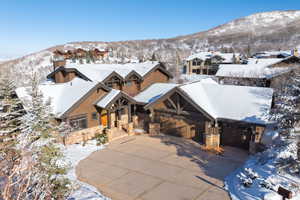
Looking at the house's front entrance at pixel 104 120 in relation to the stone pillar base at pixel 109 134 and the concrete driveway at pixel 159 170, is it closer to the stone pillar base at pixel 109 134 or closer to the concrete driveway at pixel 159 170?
the stone pillar base at pixel 109 134

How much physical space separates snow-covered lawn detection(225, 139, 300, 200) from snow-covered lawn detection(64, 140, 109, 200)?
621 centimetres

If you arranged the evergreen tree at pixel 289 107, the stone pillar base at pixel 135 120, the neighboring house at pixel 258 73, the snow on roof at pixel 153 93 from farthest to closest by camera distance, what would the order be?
the neighboring house at pixel 258 73 → the snow on roof at pixel 153 93 → the stone pillar base at pixel 135 120 → the evergreen tree at pixel 289 107

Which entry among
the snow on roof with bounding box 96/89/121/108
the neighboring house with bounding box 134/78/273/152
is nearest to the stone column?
the neighboring house with bounding box 134/78/273/152

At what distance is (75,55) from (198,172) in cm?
2701

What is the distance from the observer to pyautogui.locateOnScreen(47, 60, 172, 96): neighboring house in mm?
22348

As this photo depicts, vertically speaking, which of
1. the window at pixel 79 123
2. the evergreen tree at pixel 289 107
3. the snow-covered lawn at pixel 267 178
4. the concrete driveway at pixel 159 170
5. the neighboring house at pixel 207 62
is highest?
the neighboring house at pixel 207 62

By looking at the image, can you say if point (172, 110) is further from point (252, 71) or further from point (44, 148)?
point (252, 71)

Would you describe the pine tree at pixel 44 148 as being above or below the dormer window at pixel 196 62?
below

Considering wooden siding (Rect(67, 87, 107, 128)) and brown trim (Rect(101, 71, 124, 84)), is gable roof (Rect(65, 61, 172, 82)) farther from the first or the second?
wooden siding (Rect(67, 87, 107, 128))

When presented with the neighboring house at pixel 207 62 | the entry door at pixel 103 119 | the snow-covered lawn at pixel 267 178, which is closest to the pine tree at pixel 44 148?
the snow-covered lawn at pixel 267 178

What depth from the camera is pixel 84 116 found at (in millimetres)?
18016

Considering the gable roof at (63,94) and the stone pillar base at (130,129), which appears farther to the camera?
the stone pillar base at (130,129)

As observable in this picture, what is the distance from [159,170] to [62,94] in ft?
35.0

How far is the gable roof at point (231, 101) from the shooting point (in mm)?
15333
